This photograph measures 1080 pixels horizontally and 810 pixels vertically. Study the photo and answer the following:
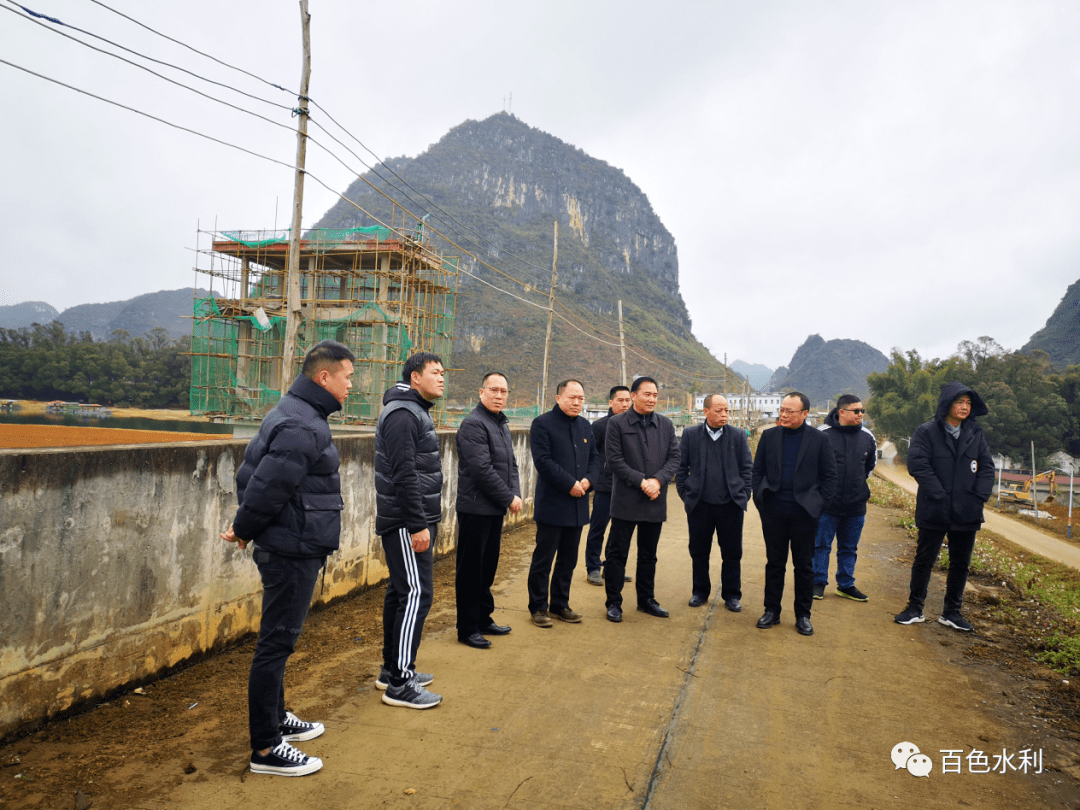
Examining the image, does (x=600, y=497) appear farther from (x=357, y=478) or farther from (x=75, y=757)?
(x=75, y=757)

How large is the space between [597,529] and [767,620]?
6.45ft

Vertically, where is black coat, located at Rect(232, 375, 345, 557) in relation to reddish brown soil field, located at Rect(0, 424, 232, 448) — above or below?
above

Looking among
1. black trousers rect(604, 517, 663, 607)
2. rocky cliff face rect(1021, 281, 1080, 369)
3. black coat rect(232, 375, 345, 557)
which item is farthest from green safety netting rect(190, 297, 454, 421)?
rocky cliff face rect(1021, 281, 1080, 369)

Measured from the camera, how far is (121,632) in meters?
A: 3.04

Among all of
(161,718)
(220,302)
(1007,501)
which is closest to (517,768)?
(161,718)

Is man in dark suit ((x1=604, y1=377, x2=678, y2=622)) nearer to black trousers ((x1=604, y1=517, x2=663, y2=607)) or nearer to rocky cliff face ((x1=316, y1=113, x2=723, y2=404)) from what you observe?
black trousers ((x1=604, y1=517, x2=663, y2=607))

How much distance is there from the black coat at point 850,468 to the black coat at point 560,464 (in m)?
2.35

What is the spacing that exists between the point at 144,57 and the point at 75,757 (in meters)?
8.61

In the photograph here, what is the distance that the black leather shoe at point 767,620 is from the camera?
15.3ft

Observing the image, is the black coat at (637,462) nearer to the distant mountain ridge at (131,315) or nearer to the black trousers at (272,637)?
the black trousers at (272,637)

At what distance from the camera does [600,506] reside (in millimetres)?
6227

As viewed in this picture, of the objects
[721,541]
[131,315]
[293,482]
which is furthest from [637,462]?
[131,315]

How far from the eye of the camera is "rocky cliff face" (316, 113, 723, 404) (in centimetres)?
9188

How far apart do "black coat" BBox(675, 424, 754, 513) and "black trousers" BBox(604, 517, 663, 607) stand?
45cm
